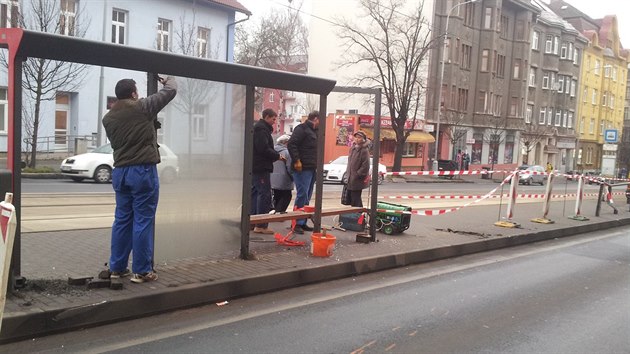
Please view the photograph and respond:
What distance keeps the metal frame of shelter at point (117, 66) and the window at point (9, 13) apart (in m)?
18.4

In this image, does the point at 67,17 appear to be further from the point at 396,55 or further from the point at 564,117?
the point at 564,117

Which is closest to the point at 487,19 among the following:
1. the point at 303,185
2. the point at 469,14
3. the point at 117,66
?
the point at 469,14

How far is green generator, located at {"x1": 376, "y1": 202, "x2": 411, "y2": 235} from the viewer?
30.5ft

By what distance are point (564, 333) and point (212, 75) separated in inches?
170

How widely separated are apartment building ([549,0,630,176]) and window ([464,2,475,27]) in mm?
23420

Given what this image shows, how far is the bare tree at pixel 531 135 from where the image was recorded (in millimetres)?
50250

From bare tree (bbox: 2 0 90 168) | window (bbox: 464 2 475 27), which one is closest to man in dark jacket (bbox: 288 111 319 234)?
bare tree (bbox: 2 0 90 168)

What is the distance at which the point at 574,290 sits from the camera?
22.4 feet

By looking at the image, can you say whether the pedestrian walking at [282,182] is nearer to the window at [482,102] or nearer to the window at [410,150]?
the window at [410,150]

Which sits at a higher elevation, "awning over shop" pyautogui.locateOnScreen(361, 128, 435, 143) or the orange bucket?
"awning over shop" pyautogui.locateOnScreen(361, 128, 435, 143)

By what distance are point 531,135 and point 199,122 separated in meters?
49.0

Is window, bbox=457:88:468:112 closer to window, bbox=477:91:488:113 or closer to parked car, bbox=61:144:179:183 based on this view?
window, bbox=477:91:488:113

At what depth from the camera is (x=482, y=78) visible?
46719mm

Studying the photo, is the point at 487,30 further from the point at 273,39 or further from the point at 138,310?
the point at 138,310
